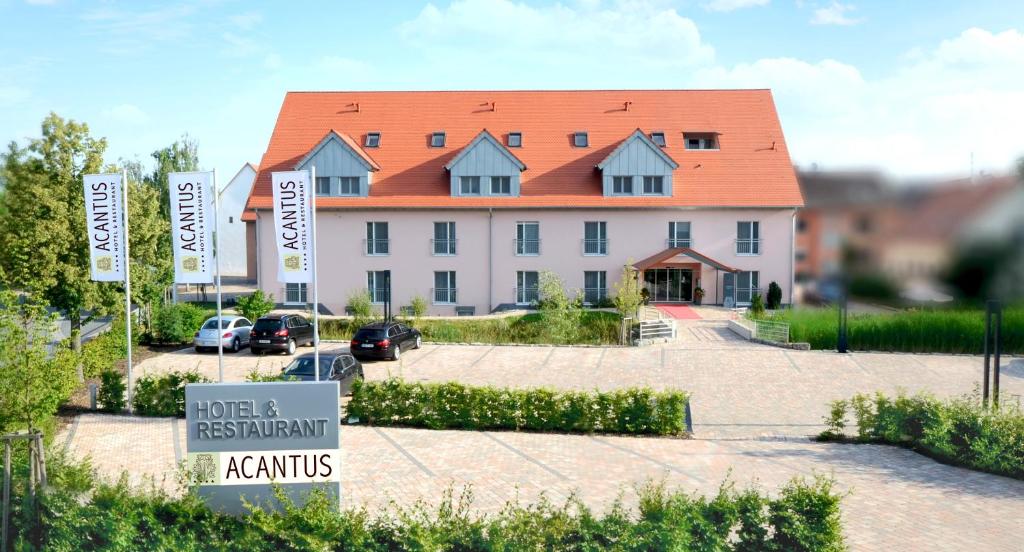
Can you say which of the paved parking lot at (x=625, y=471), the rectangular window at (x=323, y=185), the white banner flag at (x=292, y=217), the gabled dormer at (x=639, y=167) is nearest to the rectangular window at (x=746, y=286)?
the gabled dormer at (x=639, y=167)

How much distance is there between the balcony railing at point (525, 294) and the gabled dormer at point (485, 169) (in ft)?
16.5

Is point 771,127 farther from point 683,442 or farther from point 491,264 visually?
point 683,442

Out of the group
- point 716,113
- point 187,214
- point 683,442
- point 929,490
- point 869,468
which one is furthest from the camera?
point 716,113

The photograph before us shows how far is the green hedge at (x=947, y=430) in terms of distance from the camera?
1350 cm

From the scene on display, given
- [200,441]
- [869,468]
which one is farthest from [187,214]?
[869,468]

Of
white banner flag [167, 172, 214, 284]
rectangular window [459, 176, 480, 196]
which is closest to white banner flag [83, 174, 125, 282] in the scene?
white banner flag [167, 172, 214, 284]

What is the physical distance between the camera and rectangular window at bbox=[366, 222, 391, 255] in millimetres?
40656

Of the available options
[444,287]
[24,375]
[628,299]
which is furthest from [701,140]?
[24,375]

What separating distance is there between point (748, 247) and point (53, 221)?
31.6m

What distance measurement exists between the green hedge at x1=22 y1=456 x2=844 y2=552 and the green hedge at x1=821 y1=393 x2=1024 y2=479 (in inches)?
255

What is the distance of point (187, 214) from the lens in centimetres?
1938

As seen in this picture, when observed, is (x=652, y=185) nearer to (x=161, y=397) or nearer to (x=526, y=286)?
(x=526, y=286)

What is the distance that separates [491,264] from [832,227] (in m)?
38.3

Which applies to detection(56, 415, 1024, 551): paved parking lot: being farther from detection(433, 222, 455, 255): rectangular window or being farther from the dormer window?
the dormer window
